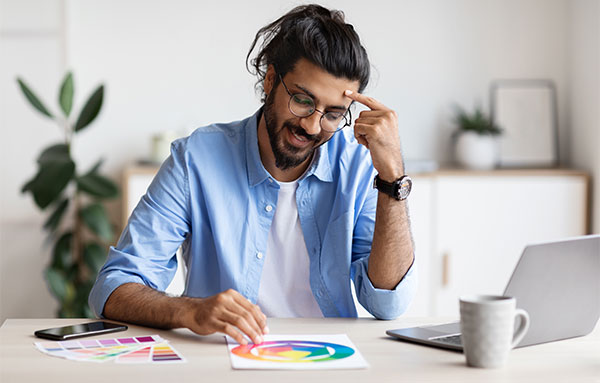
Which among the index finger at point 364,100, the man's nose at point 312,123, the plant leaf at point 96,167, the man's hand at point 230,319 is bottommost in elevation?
the man's hand at point 230,319

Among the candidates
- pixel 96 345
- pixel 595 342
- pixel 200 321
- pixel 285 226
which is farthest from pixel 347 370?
pixel 285 226

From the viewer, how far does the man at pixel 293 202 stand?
172 cm

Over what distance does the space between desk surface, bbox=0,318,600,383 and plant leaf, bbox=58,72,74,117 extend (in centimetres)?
203

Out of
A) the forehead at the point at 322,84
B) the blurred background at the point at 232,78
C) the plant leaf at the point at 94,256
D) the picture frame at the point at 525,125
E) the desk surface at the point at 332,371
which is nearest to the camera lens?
the desk surface at the point at 332,371

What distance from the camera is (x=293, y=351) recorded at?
1.31 m

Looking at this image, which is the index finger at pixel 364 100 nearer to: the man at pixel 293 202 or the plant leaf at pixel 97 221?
the man at pixel 293 202

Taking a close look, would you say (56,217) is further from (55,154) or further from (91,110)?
(91,110)

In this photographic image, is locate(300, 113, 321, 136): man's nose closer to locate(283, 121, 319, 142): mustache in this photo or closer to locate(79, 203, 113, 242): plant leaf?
locate(283, 121, 319, 142): mustache

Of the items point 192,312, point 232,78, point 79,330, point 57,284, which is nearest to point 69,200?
point 57,284

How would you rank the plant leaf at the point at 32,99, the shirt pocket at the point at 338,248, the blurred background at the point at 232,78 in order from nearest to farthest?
1. the shirt pocket at the point at 338,248
2. the plant leaf at the point at 32,99
3. the blurred background at the point at 232,78

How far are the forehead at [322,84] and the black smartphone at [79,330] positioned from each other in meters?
0.71

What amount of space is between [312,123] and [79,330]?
→ 0.72 m

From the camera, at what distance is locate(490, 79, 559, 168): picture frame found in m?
3.79

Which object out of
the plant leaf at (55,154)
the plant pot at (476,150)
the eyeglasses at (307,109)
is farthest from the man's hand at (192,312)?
the plant pot at (476,150)
